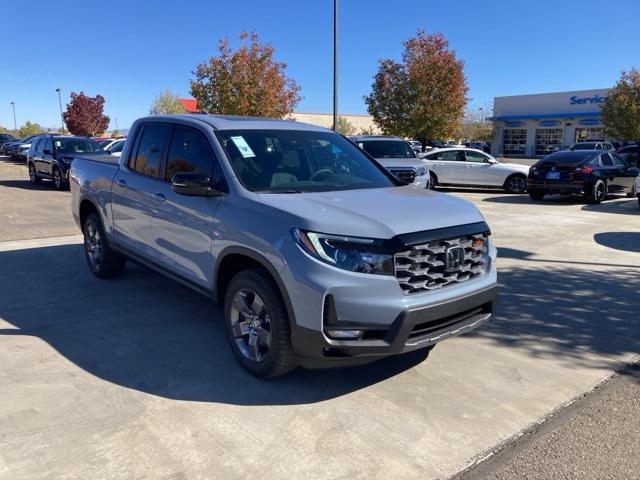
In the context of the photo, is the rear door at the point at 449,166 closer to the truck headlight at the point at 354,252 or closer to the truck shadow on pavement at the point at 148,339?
the truck shadow on pavement at the point at 148,339

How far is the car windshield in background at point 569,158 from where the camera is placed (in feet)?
48.5

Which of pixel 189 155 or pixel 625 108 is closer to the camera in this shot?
pixel 189 155

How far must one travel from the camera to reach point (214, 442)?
3100 millimetres

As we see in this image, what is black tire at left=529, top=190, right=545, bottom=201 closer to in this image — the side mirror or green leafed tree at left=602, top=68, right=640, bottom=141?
the side mirror

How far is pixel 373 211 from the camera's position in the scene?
365 cm

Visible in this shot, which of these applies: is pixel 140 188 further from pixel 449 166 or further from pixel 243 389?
pixel 449 166

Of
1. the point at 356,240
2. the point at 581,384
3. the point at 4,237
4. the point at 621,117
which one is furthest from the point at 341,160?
the point at 621,117

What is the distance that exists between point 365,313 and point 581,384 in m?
1.84

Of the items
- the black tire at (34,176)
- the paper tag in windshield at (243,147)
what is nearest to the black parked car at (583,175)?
the paper tag in windshield at (243,147)

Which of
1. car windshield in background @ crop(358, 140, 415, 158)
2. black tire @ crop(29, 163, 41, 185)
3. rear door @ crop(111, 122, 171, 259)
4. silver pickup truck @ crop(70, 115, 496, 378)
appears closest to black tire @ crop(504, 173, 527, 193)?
car windshield in background @ crop(358, 140, 415, 158)

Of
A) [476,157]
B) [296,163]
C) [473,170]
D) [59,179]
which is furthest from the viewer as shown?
[476,157]

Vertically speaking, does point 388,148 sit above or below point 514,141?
below

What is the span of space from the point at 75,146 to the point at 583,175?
50.4 ft

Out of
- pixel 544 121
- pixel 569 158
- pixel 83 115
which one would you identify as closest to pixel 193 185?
pixel 569 158
